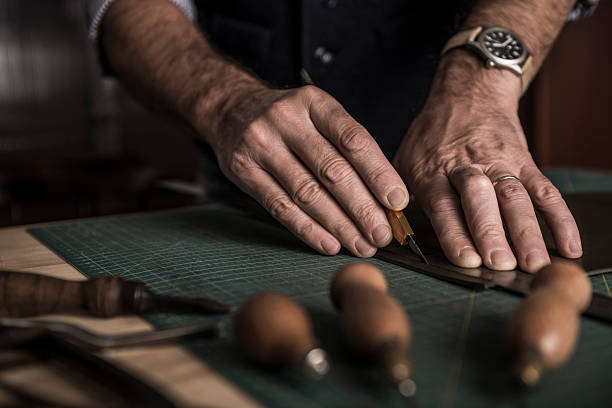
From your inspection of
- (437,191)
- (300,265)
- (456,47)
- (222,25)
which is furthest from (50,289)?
(222,25)

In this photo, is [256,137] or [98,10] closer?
[256,137]

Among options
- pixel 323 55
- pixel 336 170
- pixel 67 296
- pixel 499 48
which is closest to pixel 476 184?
pixel 336 170

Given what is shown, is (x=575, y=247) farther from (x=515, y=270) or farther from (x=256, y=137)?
(x=256, y=137)

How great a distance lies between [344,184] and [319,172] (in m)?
0.05

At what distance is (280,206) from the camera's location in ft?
3.54

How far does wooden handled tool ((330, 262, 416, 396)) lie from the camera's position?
47cm

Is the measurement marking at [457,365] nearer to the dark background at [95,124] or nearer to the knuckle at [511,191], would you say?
the knuckle at [511,191]

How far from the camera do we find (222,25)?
1743mm

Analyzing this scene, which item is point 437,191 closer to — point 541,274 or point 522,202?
point 522,202

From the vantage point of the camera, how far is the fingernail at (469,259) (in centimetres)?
91

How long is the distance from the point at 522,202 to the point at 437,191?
0.15m

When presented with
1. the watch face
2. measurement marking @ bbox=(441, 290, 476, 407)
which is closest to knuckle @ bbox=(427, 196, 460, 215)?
measurement marking @ bbox=(441, 290, 476, 407)

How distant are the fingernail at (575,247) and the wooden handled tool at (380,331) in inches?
19.8

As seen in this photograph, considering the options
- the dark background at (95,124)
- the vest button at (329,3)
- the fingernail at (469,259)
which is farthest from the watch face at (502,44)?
the dark background at (95,124)
